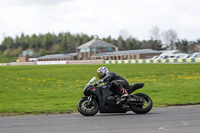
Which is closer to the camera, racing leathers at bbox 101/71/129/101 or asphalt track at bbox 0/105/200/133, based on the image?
asphalt track at bbox 0/105/200/133

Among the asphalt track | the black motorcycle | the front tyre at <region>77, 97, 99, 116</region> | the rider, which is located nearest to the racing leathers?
the rider

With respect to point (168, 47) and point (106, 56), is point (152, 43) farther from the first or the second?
point (106, 56)

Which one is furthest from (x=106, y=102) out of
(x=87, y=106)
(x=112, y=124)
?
(x=112, y=124)

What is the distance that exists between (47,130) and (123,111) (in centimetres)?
340

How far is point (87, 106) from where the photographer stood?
10.6m

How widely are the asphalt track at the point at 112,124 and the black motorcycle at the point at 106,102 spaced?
0.43 metres

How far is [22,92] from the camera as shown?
19.5 meters

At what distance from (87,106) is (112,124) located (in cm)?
211

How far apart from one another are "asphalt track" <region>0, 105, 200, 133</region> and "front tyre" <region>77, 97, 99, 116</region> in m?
0.34

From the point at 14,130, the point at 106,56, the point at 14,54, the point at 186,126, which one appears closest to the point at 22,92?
the point at 14,130

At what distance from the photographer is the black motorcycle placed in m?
10.5

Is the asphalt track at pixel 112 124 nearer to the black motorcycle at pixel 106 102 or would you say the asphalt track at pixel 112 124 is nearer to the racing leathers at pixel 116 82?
the black motorcycle at pixel 106 102

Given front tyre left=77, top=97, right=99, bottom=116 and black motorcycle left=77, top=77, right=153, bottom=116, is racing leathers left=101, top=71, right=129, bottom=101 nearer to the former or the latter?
black motorcycle left=77, top=77, right=153, bottom=116

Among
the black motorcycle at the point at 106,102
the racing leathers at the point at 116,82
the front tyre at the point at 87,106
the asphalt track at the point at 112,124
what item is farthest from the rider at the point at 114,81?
the asphalt track at the point at 112,124
